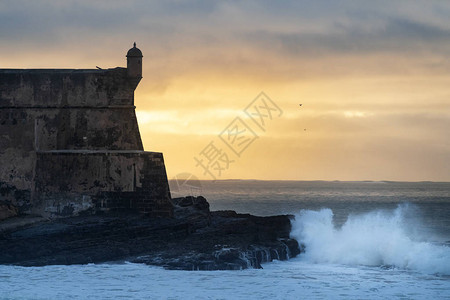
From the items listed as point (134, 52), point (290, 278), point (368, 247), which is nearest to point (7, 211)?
point (134, 52)

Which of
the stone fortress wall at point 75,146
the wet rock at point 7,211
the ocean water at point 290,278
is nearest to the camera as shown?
the ocean water at point 290,278

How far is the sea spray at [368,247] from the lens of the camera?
20125 mm

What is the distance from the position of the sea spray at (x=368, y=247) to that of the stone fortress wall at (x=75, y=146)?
5031 millimetres

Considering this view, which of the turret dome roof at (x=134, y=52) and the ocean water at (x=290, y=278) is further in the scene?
the turret dome roof at (x=134, y=52)

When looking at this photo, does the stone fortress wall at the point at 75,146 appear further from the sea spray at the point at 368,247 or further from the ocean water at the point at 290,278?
the sea spray at the point at 368,247

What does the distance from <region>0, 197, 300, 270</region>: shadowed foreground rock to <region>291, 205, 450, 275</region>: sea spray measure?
1326 mm

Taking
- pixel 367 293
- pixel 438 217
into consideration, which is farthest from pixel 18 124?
pixel 438 217

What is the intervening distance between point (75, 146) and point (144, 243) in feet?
15.0

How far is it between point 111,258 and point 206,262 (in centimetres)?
240

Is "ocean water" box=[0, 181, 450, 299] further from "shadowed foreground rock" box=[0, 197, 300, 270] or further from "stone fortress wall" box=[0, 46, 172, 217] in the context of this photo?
"stone fortress wall" box=[0, 46, 172, 217]

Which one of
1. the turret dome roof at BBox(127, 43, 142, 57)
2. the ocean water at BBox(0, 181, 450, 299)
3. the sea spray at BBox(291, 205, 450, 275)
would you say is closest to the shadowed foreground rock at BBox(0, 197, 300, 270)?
the ocean water at BBox(0, 181, 450, 299)

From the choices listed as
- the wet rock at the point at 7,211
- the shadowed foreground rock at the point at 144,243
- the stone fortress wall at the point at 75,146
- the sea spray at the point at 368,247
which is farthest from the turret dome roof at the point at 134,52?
the sea spray at the point at 368,247

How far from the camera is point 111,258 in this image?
1805 centimetres

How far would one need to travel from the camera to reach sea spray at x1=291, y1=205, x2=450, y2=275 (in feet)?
66.0
